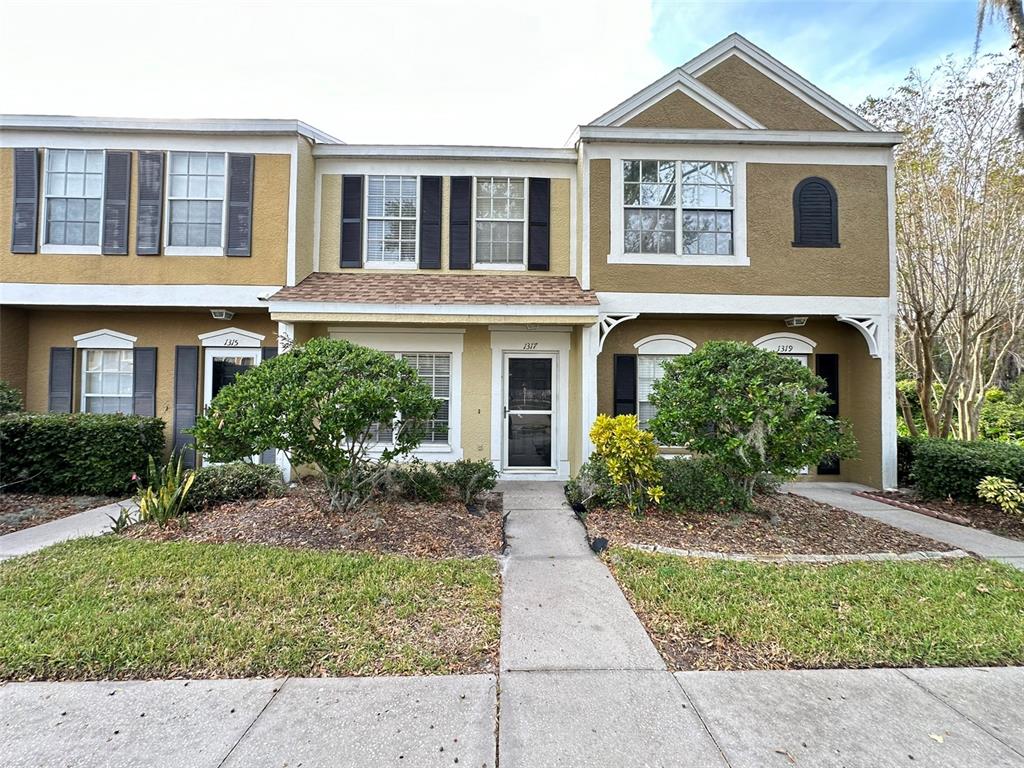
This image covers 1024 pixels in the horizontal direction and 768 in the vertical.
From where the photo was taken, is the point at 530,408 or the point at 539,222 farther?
the point at 539,222

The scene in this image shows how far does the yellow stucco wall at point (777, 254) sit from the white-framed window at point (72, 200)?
8.34m

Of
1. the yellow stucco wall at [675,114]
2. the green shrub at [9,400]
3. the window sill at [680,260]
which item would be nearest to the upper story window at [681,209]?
the window sill at [680,260]

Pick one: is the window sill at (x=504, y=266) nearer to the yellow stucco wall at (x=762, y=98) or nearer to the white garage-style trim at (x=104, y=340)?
the yellow stucco wall at (x=762, y=98)

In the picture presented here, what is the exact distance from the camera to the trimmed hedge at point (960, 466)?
6.16 meters

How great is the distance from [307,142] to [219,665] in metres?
8.12

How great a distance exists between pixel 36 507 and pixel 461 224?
7.51 metres

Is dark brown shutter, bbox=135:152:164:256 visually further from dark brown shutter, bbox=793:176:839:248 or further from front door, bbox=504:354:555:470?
dark brown shutter, bbox=793:176:839:248

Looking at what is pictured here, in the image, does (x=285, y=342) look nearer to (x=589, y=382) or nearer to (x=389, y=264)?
(x=389, y=264)

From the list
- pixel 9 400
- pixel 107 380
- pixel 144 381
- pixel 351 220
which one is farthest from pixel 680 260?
pixel 9 400

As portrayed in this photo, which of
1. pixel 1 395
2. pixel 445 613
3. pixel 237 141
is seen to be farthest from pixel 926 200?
pixel 1 395

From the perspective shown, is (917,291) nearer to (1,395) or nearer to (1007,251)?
(1007,251)

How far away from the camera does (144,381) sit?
8086 millimetres

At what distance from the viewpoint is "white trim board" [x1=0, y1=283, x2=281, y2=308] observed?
747 centimetres

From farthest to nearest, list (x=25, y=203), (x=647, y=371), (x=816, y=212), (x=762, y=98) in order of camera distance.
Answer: (x=647, y=371)
(x=762, y=98)
(x=816, y=212)
(x=25, y=203)
